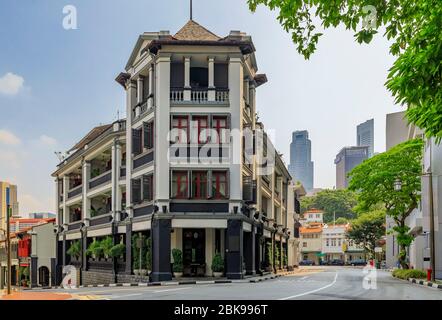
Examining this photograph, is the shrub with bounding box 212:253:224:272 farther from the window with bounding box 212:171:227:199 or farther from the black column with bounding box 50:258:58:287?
the black column with bounding box 50:258:58:287

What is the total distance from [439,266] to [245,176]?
1352 cm

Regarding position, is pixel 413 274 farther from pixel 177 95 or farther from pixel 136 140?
pixel 136 140

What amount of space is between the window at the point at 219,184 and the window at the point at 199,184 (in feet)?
1.57

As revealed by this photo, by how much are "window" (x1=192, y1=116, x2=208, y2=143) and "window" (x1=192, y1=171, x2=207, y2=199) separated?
5.79 feet

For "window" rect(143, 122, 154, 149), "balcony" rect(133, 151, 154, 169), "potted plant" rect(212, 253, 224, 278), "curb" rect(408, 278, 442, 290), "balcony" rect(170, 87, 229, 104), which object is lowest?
"curb" rect(408, 278, 442, 290)

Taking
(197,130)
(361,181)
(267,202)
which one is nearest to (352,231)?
(267,202)

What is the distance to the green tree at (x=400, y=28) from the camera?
846 centimetres

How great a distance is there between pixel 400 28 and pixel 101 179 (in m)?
36.1

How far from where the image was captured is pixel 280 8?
9.11 metres

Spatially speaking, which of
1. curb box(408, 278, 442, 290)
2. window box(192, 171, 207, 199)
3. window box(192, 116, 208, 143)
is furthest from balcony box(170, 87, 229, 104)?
curb box(408, 278, 442, 290)

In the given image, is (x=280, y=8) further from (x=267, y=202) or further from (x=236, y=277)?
(x=267, y=202)

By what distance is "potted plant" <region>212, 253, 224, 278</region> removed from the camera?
31.6 meters

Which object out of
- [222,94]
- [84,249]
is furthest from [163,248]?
[84,249]

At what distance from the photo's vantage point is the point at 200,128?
31766 mm
